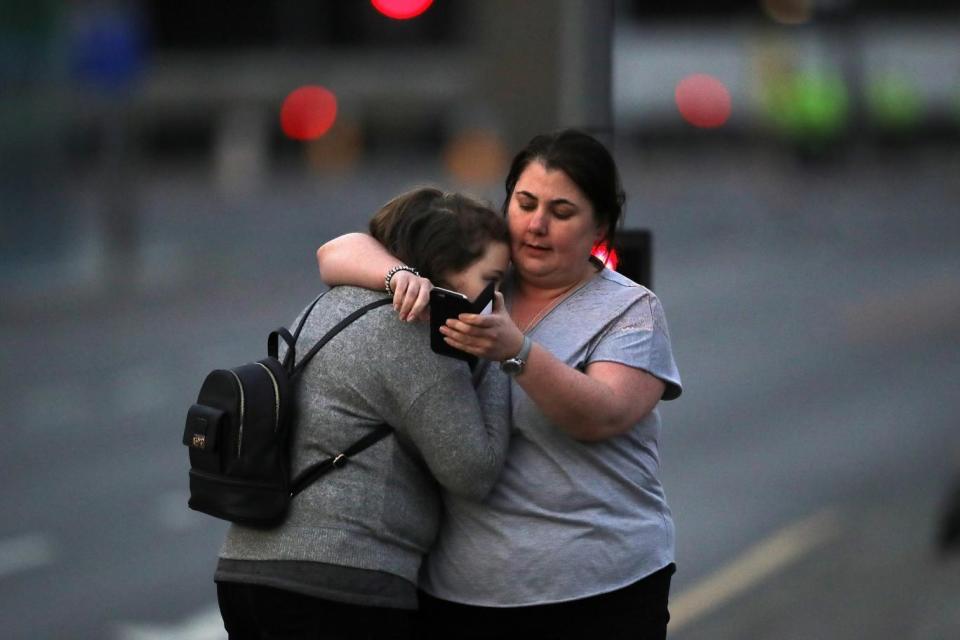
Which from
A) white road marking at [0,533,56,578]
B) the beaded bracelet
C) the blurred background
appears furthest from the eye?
white road marking at [0,533,56,578]

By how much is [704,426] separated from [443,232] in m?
9.00

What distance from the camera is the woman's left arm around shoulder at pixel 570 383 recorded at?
2.52m

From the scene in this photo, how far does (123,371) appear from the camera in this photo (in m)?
14.8

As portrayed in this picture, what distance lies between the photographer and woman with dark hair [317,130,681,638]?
277 centimetres

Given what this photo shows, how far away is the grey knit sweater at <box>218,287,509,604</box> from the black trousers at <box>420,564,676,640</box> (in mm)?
217

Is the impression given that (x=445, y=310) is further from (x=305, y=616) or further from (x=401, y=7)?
(x=401, y=7)

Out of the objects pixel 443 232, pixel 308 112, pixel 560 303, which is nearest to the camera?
pixel 443 232

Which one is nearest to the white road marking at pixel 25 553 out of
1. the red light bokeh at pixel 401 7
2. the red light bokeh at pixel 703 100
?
the red light bokeh at pixel 401 7

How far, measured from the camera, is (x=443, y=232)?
274cm

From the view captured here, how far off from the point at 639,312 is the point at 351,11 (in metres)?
63.1

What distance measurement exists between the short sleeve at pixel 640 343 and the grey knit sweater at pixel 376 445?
0.27 metres

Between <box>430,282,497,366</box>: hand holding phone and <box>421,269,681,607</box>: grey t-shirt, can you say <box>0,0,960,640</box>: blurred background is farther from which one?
<box>430,282,497,366</box>: hand holding phone

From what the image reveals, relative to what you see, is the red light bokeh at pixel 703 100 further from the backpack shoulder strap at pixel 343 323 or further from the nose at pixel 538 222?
the backpack shoulder strap at pixel 343 323

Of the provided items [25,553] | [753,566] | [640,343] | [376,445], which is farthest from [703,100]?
[376,445]
